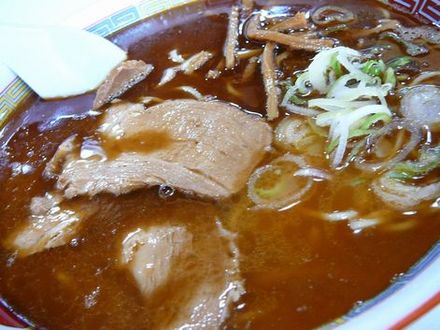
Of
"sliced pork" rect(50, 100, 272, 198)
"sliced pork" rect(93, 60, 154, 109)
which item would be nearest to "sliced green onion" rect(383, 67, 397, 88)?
"sliced pork" rect(50, 100, 272, 198)

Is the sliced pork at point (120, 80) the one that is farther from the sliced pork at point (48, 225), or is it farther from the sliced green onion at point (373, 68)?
the sliced green onion at point (373, 68)

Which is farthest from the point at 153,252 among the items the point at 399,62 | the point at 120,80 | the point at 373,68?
the point at 399,62

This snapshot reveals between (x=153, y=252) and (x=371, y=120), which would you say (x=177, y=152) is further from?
(x=371, y=120)

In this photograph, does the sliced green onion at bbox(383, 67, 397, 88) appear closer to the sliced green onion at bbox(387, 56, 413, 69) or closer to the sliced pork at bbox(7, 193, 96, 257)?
the sliced green onion at bbox(387, 56, 413, 69)

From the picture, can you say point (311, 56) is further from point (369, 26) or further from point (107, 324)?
point (107, 324)

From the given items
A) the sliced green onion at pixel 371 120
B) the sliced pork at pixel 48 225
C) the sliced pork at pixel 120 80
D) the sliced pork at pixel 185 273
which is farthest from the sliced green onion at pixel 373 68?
the sliced pork at pixel 48 225

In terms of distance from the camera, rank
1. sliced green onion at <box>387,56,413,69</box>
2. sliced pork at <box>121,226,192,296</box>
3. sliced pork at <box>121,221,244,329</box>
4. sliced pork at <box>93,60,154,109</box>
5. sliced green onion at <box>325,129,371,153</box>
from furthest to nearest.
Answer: sliced pork at <box>93,60,154,109</box> < sliced green onion at <box>387,56,413,69</box> < sliced green onion at <box>325,129,371,153</box> < sliced pork at <box>121,226,192,296</box> < sliced pork at <box>121,221,244,329</box>

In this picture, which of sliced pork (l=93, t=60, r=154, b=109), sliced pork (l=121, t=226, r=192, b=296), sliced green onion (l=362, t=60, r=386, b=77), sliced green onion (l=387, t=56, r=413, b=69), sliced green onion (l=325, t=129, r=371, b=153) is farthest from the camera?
sliced pork (l=93, t=60, r=154, b=109)

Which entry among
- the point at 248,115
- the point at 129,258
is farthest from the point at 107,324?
the point at 248,115
